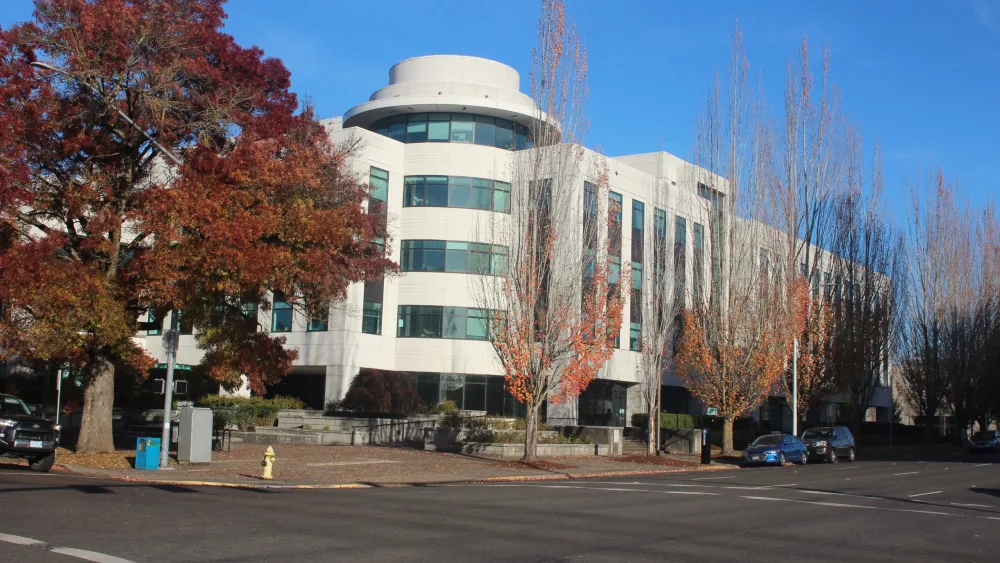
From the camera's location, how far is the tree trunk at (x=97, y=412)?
24.5 meters

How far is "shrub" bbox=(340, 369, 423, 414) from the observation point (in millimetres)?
41062

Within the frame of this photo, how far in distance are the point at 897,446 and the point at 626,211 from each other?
25766 millimetres

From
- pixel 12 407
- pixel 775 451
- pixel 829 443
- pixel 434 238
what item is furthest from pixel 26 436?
pixel 829 443

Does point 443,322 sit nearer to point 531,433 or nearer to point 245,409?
point 245,409

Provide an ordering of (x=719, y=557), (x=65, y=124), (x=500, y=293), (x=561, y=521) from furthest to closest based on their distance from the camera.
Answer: (x=500, y=293)
(x=65, y=124)
(x=561, y=521)
(x=719, y=557)

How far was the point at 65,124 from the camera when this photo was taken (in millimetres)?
22766

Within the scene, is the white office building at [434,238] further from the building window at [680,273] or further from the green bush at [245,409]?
the green bush at [245,409]

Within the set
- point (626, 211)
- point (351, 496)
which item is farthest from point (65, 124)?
point (626, 211)

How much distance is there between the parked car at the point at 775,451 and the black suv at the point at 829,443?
1.48m

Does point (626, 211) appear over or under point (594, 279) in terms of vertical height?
over

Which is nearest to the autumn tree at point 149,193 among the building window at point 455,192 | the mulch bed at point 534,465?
the mulch bed at point 534,465

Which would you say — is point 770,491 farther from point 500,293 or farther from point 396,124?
point 396,124

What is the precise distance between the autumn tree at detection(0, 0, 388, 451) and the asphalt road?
5129 millimetres

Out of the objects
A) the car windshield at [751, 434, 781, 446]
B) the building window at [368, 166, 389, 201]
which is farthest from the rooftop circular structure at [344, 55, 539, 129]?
the car windshield at [751, 434, 781, 446]
